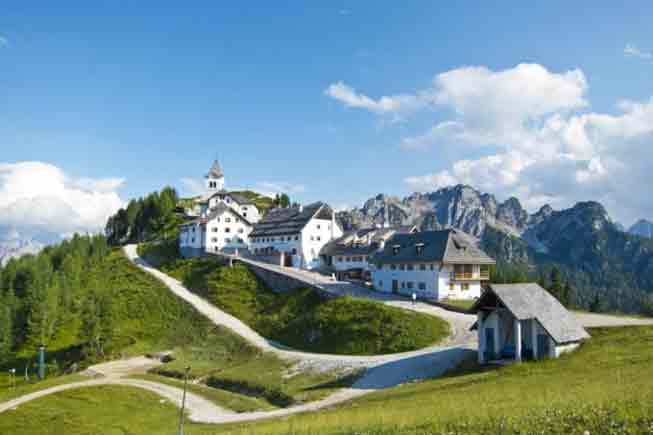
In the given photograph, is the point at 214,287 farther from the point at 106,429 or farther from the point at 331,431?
the point at 331,431

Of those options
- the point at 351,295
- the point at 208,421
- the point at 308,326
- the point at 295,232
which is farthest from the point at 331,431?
the point at 295,232

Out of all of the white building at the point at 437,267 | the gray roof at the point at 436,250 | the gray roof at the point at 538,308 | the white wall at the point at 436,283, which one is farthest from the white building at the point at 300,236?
the gray roof at the point at 538,308

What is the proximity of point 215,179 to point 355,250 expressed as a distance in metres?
95.8

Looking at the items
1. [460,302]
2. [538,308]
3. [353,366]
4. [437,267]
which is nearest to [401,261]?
[437,267]

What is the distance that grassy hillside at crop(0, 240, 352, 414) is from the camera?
41.6 meters

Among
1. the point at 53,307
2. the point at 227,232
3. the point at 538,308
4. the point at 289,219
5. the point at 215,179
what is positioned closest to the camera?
the point at 538,308

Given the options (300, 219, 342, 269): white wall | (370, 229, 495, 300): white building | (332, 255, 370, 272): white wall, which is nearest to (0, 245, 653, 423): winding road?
(370, 229, 495, 300): white building

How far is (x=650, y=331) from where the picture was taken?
3338cm

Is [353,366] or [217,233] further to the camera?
[217,233]

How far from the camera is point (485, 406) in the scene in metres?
17.6

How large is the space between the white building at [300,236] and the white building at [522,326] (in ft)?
193

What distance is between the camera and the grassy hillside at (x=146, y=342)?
4159 centimetres

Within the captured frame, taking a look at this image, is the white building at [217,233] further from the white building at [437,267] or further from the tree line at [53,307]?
the white building at [437,267]

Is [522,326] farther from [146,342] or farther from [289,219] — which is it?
[289,219]
